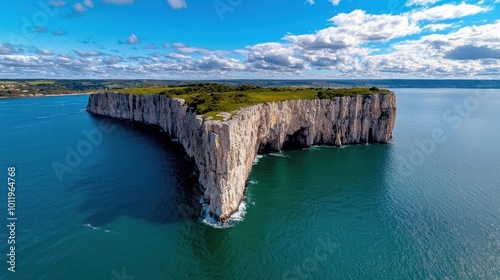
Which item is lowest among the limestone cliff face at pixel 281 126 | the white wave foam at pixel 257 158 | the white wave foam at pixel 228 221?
the white wave foam at pixel 228 221

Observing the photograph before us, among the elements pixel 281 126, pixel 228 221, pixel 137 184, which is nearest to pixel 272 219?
pixel 228 221

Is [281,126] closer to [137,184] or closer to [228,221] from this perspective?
[137,184]

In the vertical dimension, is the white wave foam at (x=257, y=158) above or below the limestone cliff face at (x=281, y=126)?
below

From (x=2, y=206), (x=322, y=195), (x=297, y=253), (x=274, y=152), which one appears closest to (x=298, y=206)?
(x=322, y=195)

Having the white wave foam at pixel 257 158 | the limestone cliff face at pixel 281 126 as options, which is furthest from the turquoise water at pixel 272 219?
the limestone cliff face at pixel 281 126

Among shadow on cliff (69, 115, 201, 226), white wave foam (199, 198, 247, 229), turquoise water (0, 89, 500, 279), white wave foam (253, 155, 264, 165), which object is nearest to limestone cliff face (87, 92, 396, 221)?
white wave foam (199, 198, 247, 229)

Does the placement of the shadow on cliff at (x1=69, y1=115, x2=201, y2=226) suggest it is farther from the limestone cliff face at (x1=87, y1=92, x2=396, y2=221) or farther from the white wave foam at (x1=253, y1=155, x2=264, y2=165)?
the white wave foam at (x1=253, y1=155, x2=264, y2=165)

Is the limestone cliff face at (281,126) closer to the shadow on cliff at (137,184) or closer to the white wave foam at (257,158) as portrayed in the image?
the white wave foam at (257,158)
